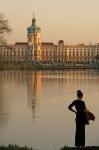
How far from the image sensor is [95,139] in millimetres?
16234

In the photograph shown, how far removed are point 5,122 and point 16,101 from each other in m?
10.1

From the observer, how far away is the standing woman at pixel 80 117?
484 inches

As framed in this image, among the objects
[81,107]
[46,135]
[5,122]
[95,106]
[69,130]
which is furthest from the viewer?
[95,106]

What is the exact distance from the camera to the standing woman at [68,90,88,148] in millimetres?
12297

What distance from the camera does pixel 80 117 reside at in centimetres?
1234

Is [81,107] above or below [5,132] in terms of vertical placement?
above

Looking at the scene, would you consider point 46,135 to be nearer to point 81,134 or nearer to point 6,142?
point 6,142

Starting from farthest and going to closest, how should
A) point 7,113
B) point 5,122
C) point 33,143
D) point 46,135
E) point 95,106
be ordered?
point 95,106 < point 7,113 < point 5,122 < point 46,135 < point 33,143

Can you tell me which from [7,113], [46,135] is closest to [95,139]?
[46,135]

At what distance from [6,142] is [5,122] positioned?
4334 millimetres

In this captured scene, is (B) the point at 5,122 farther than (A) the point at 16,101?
No

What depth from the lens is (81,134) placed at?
12.4m

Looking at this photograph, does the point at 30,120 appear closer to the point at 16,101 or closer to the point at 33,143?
the point at 33,143

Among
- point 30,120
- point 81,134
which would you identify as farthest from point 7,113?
point 81,134
